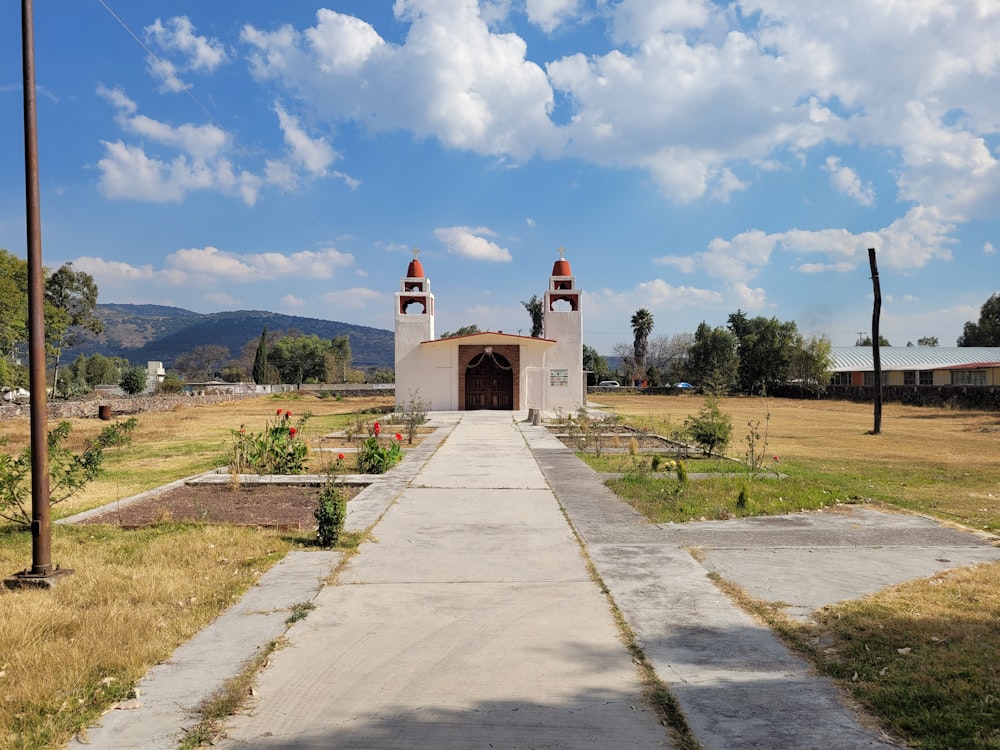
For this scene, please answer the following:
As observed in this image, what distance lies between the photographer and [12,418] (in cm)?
3016

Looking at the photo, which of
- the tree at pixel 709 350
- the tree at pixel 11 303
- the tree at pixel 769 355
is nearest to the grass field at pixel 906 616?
the tree at pixel 11 303

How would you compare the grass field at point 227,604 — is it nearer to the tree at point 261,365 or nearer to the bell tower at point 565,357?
the bell tower at point 565,357

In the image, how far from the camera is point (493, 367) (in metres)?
34.7

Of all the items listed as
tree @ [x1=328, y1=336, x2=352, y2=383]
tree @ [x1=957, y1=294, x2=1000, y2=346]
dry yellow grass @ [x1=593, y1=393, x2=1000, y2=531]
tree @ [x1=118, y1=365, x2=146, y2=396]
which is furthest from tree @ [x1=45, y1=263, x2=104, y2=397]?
tree @ [x1=957, y1=294, x2=1000, y2=346]

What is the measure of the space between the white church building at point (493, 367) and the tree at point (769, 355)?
31.2 m

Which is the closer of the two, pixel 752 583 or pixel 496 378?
pixel 752 583

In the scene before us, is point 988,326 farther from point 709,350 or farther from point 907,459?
point 907,459

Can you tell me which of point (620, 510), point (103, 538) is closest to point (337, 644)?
point (103, 538)

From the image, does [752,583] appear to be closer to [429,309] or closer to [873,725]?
[873,725]

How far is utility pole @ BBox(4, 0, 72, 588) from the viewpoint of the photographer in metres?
5.82

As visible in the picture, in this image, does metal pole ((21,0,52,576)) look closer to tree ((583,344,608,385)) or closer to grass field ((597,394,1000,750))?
grass field ((597,394,1000,750))

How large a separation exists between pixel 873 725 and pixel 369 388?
65317mm

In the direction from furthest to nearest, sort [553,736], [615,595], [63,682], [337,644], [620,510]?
[620,510] < [615,595] < [337,644] < [63,682] < [553,736]

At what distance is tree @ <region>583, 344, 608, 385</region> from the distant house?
2907cm
